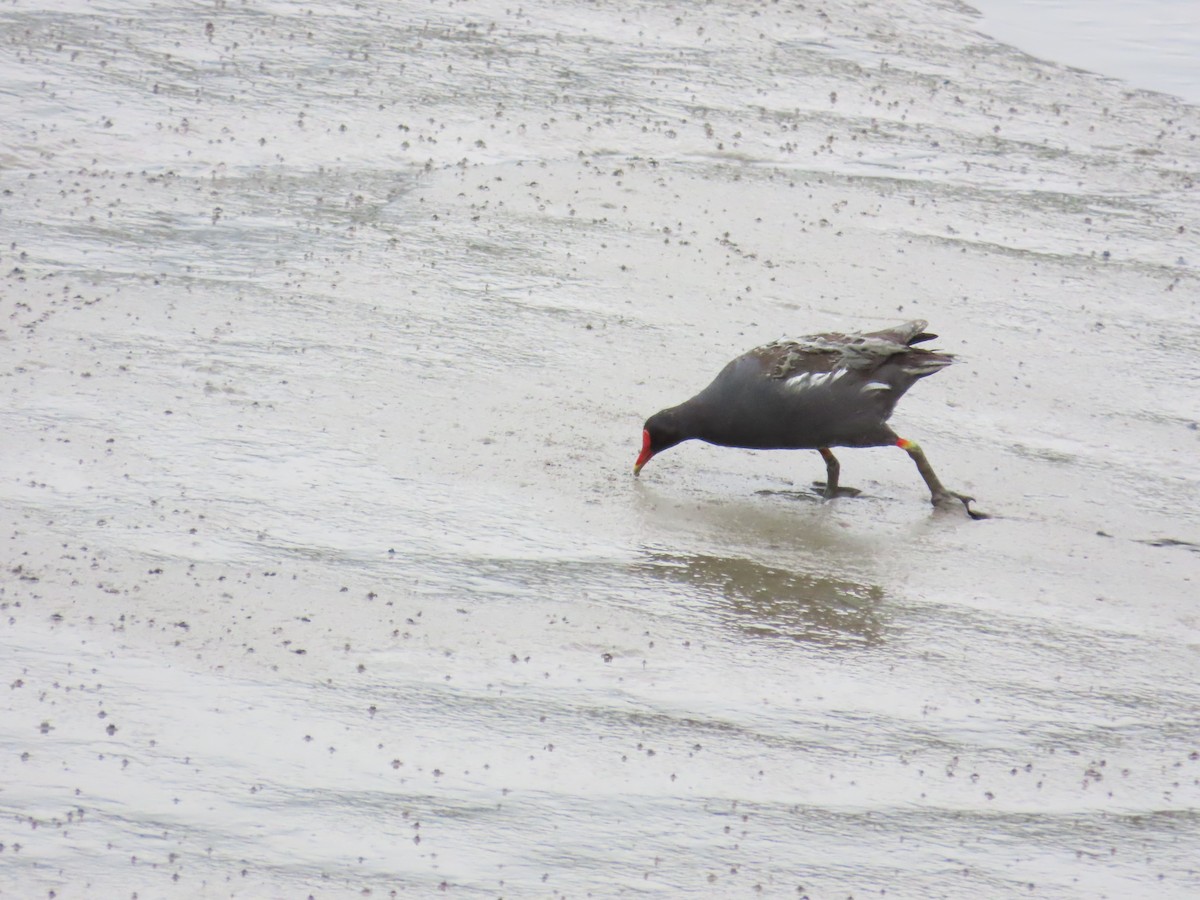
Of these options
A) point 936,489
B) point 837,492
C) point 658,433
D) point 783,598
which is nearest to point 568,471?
point 658,433

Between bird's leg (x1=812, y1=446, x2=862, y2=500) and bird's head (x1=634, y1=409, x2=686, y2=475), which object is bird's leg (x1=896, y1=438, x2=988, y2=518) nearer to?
bird's leg (x1=812, y1=446, x2=862, y2=500)

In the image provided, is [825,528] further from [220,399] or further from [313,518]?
[220,399]

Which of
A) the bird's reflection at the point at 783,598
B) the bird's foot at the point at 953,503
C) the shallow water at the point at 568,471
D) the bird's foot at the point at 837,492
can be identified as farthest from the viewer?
the bird's foot at the point at 837,492

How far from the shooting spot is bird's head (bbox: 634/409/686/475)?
6602mm

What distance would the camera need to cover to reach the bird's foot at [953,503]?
646 cm

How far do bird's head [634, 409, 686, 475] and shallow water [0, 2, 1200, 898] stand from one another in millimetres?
152

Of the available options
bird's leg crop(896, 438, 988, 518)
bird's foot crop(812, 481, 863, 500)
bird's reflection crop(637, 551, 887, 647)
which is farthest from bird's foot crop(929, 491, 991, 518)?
bird's reflection crop(637, 551, 887, 647)

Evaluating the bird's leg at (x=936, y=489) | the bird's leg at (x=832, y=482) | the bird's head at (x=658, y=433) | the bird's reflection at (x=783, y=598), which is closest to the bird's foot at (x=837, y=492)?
the bird's leg at (x=832, y=482)

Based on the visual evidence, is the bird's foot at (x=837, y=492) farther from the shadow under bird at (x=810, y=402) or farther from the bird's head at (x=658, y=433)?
the bird's head at (x=658, y=433)

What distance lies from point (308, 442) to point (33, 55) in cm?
502

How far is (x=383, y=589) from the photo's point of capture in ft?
18.1

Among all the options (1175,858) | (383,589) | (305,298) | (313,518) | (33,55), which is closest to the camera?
(1175,858)

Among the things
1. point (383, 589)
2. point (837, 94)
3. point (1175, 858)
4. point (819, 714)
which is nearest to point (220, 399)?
point (383, 589)

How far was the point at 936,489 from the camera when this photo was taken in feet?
21.3
